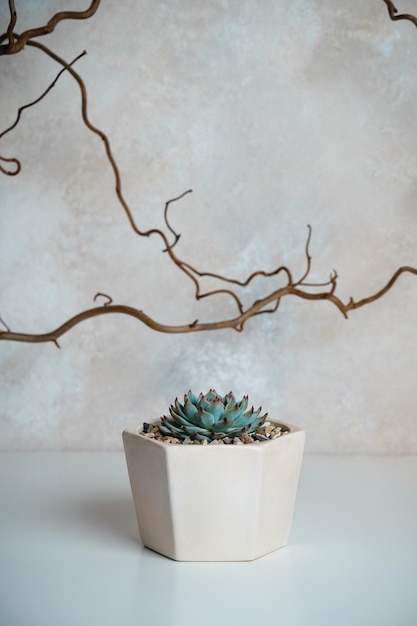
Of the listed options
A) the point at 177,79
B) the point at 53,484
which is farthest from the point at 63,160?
the point at 53,484

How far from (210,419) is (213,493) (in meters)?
0.11

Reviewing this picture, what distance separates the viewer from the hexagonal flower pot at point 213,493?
47.2 inches

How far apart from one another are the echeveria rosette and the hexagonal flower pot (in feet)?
0.16

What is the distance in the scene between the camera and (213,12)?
1.89 m

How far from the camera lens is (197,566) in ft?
4.02

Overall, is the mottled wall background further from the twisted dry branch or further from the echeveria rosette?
the echeveria rosette

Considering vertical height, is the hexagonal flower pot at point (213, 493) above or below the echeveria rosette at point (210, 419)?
below

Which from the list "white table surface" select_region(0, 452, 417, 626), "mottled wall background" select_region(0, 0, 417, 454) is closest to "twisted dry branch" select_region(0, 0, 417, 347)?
"mottled wall background" select_region(0, 0, 417, 454)

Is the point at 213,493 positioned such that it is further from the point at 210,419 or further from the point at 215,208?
the point at 215,208

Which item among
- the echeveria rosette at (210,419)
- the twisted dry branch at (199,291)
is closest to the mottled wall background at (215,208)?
the twisted dry branch at (199,291)

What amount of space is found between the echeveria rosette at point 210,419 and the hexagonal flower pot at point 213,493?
0.05 metres

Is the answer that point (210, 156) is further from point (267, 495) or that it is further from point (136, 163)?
point (267, 495)

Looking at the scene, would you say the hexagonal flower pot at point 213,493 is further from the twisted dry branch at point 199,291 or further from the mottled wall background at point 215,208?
the mottled wall background at point 215,208

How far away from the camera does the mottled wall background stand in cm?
189
